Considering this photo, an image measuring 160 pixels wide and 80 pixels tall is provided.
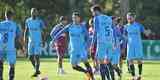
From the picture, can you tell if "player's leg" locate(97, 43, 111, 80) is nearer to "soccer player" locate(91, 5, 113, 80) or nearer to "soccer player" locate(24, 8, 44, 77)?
"soccer player" locate(91, 5, 113, 80)

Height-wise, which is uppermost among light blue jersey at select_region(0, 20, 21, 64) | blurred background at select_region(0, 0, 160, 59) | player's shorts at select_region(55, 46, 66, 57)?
blurred background at select_region(0, 0, 160, 59)

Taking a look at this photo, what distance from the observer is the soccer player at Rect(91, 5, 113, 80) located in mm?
17875

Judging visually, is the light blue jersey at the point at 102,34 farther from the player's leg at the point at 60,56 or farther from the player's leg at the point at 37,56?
the player's leg at the point at 60,56

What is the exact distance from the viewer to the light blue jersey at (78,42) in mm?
20703

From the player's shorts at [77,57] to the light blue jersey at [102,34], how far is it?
98.8 inches

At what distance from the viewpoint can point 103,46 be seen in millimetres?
18141

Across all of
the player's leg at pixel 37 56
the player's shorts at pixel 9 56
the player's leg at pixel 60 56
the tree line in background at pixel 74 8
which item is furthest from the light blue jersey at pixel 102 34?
the tree line in background at pixel 74 8

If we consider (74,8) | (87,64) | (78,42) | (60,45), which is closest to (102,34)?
(87,64)

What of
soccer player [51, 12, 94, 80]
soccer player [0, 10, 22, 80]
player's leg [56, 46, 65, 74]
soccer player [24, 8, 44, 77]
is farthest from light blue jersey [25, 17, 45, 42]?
soccer player [0, 10, 22, 80]

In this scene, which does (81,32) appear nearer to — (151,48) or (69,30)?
(69,30)

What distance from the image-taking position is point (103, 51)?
18.1 m

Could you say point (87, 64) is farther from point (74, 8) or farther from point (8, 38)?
point (74, 8)

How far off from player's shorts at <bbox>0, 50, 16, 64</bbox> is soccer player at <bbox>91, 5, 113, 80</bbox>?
2.47 m

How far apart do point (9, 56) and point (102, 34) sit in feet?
9.13
